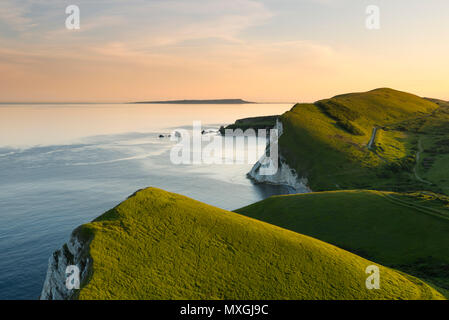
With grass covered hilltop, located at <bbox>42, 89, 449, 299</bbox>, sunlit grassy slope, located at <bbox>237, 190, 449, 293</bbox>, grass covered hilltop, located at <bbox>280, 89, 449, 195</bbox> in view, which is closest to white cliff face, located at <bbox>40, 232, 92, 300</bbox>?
grass covered hilltop, located at <bbox>42, 89, 449, 299</bbox>

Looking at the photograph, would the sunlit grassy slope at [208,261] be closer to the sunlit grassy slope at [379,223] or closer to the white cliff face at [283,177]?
the sunlit grassy slope at [379,223]

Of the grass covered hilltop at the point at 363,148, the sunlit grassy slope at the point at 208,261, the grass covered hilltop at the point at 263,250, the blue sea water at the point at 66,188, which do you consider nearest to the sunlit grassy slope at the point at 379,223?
the grass covered hilltop at the point at 263,250

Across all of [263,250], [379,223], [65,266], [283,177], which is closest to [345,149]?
[283,177]

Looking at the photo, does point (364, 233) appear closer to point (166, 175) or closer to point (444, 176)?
point (444, 176)

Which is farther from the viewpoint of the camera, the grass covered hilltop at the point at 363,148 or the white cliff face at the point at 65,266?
the grass covered hilltop at the point at 363,148

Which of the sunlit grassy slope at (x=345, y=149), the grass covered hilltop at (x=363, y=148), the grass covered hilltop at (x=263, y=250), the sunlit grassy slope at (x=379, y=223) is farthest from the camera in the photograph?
the sunlit grassy slope at (x=345, y=149)

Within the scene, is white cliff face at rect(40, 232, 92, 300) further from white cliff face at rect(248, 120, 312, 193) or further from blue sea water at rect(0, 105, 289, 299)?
white cliff face at rect(248, 120, 312, 193)
